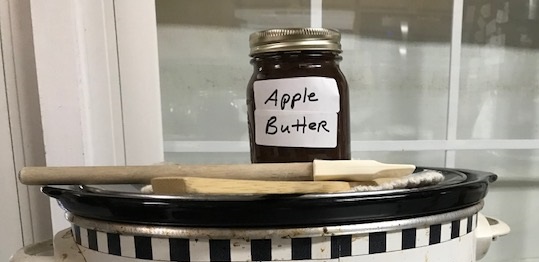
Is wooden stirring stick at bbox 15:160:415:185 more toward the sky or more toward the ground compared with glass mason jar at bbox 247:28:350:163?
more toward the ground

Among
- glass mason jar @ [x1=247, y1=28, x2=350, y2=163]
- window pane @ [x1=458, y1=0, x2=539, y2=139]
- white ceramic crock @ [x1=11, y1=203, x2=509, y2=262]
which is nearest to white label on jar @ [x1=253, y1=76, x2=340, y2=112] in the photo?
glass mason jar @ [x1=247, y1=28, x2=350, y2=163]

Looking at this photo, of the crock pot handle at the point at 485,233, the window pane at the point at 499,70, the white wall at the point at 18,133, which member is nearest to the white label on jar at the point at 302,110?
the crock pot handle at the point at 485,233

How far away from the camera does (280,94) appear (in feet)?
1.18

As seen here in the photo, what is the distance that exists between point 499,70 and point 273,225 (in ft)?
1.86

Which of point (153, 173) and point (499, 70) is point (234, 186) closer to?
point (153, 173)

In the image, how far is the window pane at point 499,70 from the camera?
2.30ft

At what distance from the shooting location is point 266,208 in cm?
27

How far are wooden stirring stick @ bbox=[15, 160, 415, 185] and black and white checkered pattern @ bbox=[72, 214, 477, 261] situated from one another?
0.04m

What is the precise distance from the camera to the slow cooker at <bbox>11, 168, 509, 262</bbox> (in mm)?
275

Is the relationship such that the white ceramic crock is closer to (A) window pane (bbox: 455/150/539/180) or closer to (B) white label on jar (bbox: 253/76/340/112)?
(B) white label on jar (bbox: 253/76/340/112)

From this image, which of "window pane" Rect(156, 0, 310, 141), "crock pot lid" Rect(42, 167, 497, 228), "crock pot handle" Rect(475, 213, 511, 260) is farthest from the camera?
"window pane" Rect(156, 0, 310, 141)

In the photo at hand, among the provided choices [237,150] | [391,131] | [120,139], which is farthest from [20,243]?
[391,131]

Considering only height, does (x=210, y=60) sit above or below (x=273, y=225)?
above

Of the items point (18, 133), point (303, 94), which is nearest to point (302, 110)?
point (303, 94)
